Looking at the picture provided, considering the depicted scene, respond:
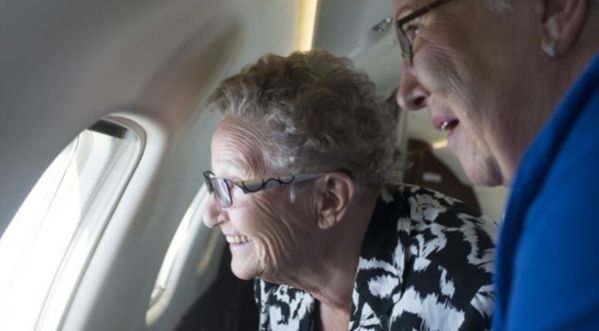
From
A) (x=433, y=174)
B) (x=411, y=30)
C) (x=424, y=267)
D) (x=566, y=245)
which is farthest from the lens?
(x=433, y=174)

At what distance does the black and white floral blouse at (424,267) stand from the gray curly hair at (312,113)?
104 millimetres

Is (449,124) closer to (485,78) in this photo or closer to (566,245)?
(485,78)

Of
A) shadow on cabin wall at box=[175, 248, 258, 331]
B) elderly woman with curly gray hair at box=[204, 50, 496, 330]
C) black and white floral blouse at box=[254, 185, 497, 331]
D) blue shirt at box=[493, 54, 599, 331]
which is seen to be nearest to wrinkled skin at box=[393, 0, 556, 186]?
blue shirt at box=[493, 54, 599, 331]

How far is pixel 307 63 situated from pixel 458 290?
53 cm

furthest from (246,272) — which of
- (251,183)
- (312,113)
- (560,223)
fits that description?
(560,223)

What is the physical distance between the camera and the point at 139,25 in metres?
1.16

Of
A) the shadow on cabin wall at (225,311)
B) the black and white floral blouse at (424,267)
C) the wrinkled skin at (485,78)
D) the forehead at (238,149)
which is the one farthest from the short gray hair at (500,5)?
the shadow on cabin wall at (225,311)

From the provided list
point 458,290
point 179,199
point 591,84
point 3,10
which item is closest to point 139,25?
point 3,10

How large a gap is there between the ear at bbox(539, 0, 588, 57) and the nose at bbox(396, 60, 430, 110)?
19cm

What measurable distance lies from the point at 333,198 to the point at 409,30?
550 millimetres

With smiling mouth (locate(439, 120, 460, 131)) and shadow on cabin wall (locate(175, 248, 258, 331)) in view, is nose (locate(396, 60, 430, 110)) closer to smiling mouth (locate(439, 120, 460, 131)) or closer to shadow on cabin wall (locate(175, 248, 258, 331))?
smiling mouth (locate(439, 120, 460, 131))

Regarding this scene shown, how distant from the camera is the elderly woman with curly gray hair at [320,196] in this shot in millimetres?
1329

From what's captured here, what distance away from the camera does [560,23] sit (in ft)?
2.42

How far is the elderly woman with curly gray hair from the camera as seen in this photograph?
4.36 ft
